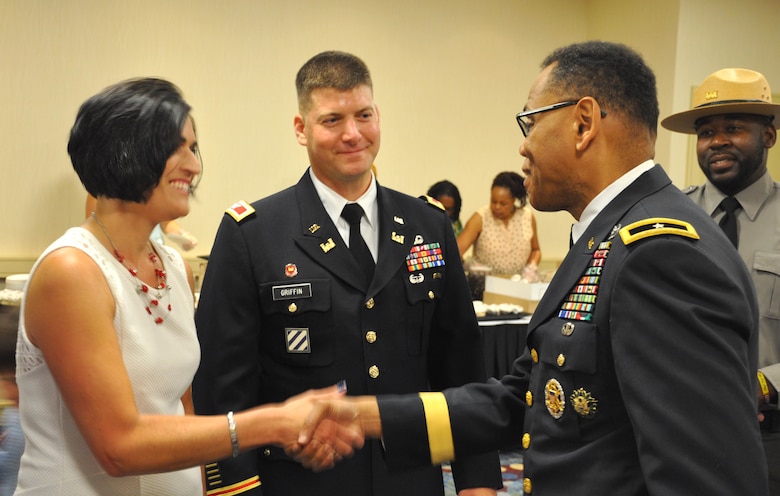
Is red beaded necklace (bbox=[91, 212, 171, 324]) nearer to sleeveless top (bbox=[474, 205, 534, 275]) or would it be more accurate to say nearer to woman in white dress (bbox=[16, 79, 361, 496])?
woman in white dress (bbox=[16, 79, 361, 496])

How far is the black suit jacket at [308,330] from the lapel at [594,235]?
2.19ft

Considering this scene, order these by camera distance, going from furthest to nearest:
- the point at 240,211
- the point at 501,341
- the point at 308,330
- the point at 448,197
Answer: the point at 448,197 → the point at 501,341 → the point at 240,211 → the point at 308,330

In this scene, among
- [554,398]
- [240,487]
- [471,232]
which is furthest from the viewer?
[471,232]

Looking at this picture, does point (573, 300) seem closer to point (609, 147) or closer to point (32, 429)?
point (609, 147)

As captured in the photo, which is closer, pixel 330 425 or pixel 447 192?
pixel 330 425

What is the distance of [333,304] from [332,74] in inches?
26.8

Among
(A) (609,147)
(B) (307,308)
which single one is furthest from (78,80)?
(A) (609,147)

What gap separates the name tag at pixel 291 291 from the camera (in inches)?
81.8

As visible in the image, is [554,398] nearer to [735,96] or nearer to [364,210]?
[364,210]

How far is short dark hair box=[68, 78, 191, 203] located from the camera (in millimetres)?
1628

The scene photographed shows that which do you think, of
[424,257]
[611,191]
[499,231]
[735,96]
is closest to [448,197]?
[499,231]

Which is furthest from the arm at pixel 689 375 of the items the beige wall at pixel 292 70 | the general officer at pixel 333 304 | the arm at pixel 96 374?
the beige wall at pixel 292 70

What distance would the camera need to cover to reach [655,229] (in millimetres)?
1295

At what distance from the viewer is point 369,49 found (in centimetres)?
807
